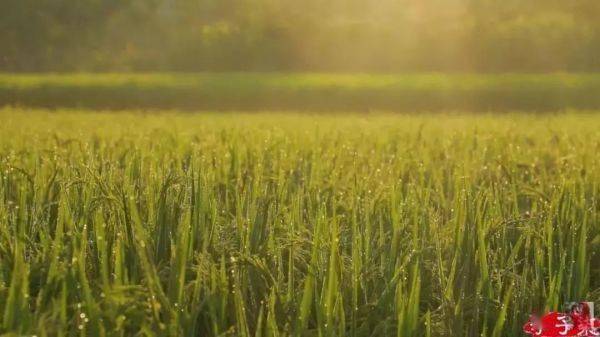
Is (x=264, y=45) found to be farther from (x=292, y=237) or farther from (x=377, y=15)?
(x=292, y=237)

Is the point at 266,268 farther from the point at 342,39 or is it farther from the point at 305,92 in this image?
the point at 342,39

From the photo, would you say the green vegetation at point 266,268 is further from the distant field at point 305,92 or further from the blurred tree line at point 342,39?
the blurred tree line at point 342,39

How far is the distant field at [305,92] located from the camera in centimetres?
1116

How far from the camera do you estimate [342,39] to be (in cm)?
1164

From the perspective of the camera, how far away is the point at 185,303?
4.65 feet

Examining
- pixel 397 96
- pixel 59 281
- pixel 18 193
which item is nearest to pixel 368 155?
pixel 18 193
